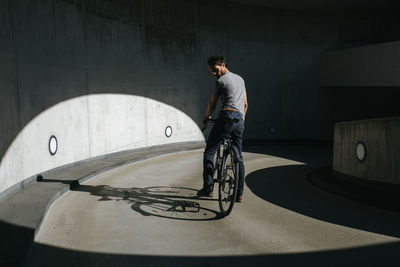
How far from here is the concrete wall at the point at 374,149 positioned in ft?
17.3

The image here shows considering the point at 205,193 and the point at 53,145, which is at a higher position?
the point at 53,145

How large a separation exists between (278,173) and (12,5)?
5599mm

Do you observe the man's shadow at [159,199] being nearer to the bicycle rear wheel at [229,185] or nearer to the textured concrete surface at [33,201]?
the bicycle rear wheel at [229,185]

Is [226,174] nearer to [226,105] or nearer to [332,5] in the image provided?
[226,105]

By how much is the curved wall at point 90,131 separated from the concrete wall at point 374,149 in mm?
5163

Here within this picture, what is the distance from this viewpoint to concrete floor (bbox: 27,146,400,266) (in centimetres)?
345

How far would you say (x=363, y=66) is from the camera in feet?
39.4

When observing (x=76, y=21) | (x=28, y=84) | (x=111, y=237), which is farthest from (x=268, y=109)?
(x=111, y=237)

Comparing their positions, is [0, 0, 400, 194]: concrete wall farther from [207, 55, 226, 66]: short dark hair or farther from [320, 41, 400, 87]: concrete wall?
[207, 55, 226, 66]: short dark hair

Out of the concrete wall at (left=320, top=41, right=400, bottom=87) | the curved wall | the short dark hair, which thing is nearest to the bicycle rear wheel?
the short dark hair

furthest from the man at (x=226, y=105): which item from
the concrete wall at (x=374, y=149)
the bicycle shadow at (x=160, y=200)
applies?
the concrete wall at (x=374, y=149)

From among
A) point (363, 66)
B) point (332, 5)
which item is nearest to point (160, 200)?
point (363, 66)

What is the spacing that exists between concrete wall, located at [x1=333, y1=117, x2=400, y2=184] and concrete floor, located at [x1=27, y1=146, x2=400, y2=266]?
2.34 ft

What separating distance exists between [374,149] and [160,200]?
3.29 meters
